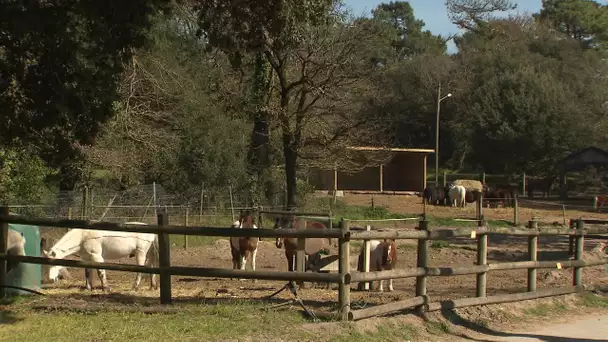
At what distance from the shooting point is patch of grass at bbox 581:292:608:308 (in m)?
13.3

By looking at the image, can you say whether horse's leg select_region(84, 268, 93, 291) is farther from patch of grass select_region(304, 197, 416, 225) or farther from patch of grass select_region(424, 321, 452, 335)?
patch of grass select_region(304, 197, 416, 225)

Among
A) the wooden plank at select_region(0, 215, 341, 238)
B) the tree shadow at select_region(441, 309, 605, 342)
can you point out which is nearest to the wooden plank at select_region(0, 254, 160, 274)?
the wooden plank at select_region(0, 215, 341, 238)

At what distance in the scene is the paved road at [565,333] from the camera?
10.1 metres

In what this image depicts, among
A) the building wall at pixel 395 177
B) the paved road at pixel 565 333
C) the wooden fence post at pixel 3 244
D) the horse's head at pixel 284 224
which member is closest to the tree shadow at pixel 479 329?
the paved road at pixel 565 333

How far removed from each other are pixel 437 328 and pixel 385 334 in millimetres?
1278

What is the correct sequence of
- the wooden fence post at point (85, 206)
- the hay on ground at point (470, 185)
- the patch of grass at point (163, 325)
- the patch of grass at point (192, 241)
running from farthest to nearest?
the hay on ground at point (470, 185) → the patch of grass at point (192, 241) → the wooden fence post at point (85, 206) → the patch of grass at point (163, 325)

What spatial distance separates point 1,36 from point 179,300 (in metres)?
4.36

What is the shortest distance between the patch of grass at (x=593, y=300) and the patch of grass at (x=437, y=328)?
420 cm

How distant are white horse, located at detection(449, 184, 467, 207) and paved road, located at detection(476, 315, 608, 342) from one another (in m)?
31.5

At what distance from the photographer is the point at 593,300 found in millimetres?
13508

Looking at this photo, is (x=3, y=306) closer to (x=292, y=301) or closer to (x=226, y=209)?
(x=292, y=301)

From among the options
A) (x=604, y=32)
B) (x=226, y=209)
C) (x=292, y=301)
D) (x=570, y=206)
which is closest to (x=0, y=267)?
(x=292, y=301)

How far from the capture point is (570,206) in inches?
1736

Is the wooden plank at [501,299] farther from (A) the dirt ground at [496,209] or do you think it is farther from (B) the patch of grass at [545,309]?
(A) the dirt ground at [496,209]
